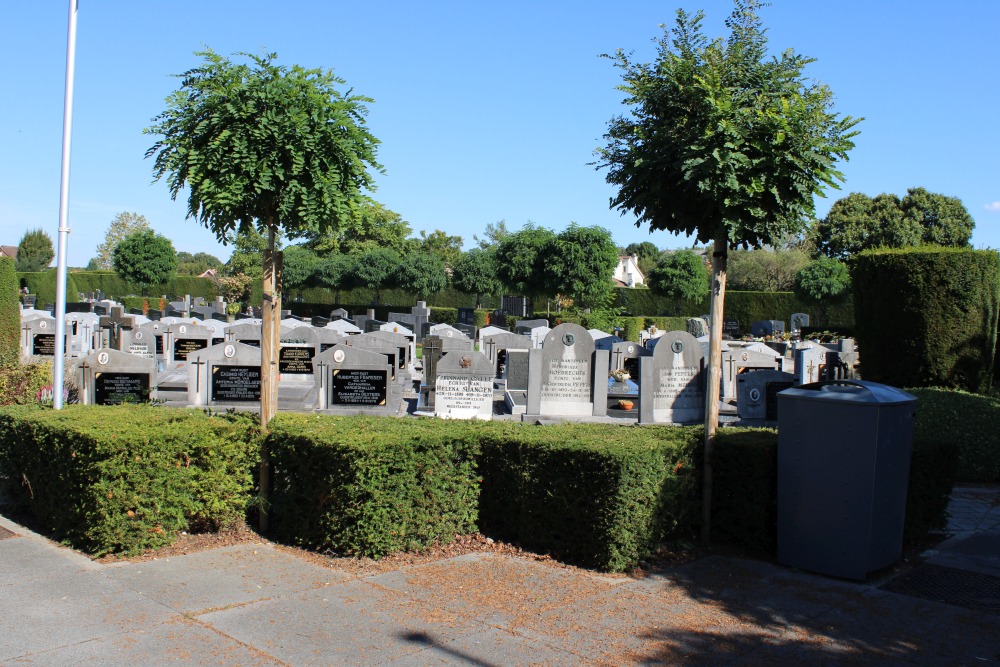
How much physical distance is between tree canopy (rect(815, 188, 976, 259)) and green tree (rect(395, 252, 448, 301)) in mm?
26113

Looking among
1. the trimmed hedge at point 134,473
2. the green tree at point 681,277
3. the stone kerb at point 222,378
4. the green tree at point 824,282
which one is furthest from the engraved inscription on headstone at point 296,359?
the green tree at point 681,277

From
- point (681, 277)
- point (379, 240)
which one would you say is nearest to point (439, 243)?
point (379, 240)

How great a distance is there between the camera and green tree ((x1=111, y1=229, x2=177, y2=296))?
49.4m

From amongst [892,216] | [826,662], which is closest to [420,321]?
[826,662]

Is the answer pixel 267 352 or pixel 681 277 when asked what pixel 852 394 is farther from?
pixel 681 277

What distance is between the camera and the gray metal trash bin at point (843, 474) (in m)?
5.87

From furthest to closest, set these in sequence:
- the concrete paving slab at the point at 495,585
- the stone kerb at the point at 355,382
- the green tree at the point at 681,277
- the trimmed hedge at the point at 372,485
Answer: the green tree at the point at 681,277 → the stone kerb at the point at 355,382 → the trimmed hedge at the point at 372,485 → the concrete paving slab at the point at 495,585

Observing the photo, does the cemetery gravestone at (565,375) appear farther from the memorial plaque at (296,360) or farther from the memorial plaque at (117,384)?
the memorial plaque at (117,384)

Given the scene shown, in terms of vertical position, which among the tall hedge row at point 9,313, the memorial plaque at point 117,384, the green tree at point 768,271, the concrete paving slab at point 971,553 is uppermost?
the green tree at point 768,271

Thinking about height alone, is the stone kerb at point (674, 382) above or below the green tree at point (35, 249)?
below

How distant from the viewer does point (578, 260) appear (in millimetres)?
40562

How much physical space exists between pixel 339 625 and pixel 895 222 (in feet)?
187

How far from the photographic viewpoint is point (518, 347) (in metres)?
19.3

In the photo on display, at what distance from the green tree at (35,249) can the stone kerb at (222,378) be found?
67.0 meters
